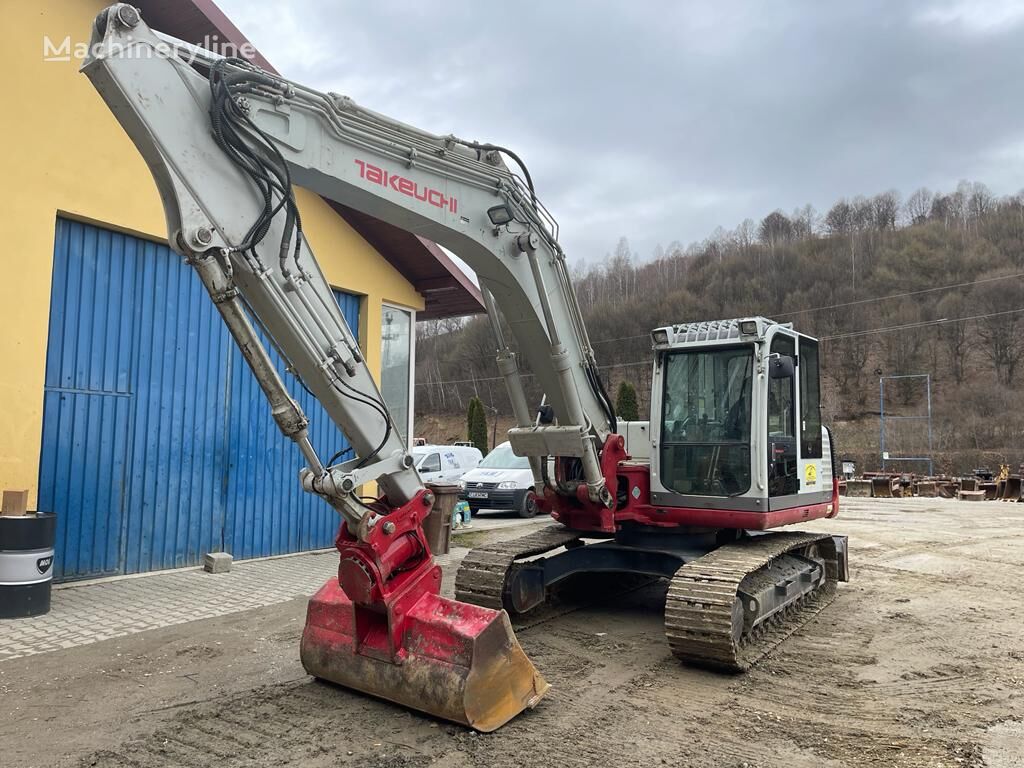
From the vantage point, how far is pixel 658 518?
6719 millimetres

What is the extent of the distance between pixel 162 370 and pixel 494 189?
5.49 m

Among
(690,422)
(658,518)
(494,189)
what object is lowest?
(658,518)

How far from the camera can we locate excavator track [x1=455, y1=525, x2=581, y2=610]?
6.42 metres

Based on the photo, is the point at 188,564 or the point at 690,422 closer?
the point at 690,422

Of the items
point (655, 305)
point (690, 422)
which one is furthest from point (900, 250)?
point (690, 422)

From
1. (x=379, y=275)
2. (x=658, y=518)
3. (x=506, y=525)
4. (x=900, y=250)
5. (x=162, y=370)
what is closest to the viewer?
(x=658, y=518)

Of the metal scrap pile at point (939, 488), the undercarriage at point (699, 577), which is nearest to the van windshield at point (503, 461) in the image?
the undercarriage at point (699, 577)

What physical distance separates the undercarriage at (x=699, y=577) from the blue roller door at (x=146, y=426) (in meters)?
4.26

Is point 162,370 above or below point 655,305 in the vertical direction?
below

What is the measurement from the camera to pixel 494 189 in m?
5.41

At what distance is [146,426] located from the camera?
8.73 meters

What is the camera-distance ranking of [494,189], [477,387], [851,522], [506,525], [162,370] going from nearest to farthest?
[494,189] < [162,370] < [506,525] < [851,522] < [477,387]

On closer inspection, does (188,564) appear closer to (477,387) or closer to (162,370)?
(162,370)

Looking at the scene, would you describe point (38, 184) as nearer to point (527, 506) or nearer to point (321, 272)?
point (321, 272)
